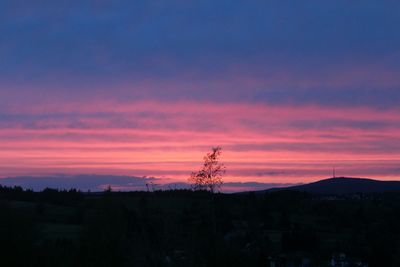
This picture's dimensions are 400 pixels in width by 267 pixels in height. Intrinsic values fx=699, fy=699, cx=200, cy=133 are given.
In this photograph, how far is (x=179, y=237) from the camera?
A: 2548 cm

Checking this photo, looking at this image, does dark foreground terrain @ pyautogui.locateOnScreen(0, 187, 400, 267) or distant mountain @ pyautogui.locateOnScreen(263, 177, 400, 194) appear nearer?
dark foreground terrain @ pyautogui.locateOnScreen(0, 187, 400, 267)

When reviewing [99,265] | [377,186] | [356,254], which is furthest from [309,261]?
[377,186]

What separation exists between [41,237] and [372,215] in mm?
25489

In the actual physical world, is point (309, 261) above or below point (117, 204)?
below

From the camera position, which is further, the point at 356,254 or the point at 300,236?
the point at 300,236

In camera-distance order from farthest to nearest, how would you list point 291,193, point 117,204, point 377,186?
point 377,186, point 291,193, point 117,204

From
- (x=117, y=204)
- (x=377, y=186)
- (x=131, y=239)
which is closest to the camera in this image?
(x=131, y=239)

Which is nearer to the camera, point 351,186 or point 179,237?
point 179,237

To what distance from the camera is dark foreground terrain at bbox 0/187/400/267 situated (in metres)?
24.3

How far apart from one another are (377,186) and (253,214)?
3744 centimetres

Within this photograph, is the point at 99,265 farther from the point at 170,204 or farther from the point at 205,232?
the point at 170,204

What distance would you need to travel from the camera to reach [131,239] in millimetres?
25750

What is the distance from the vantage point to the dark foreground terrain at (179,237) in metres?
24.3

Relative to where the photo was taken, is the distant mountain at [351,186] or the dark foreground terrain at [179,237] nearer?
the dark foreground terrain at [179,237]
